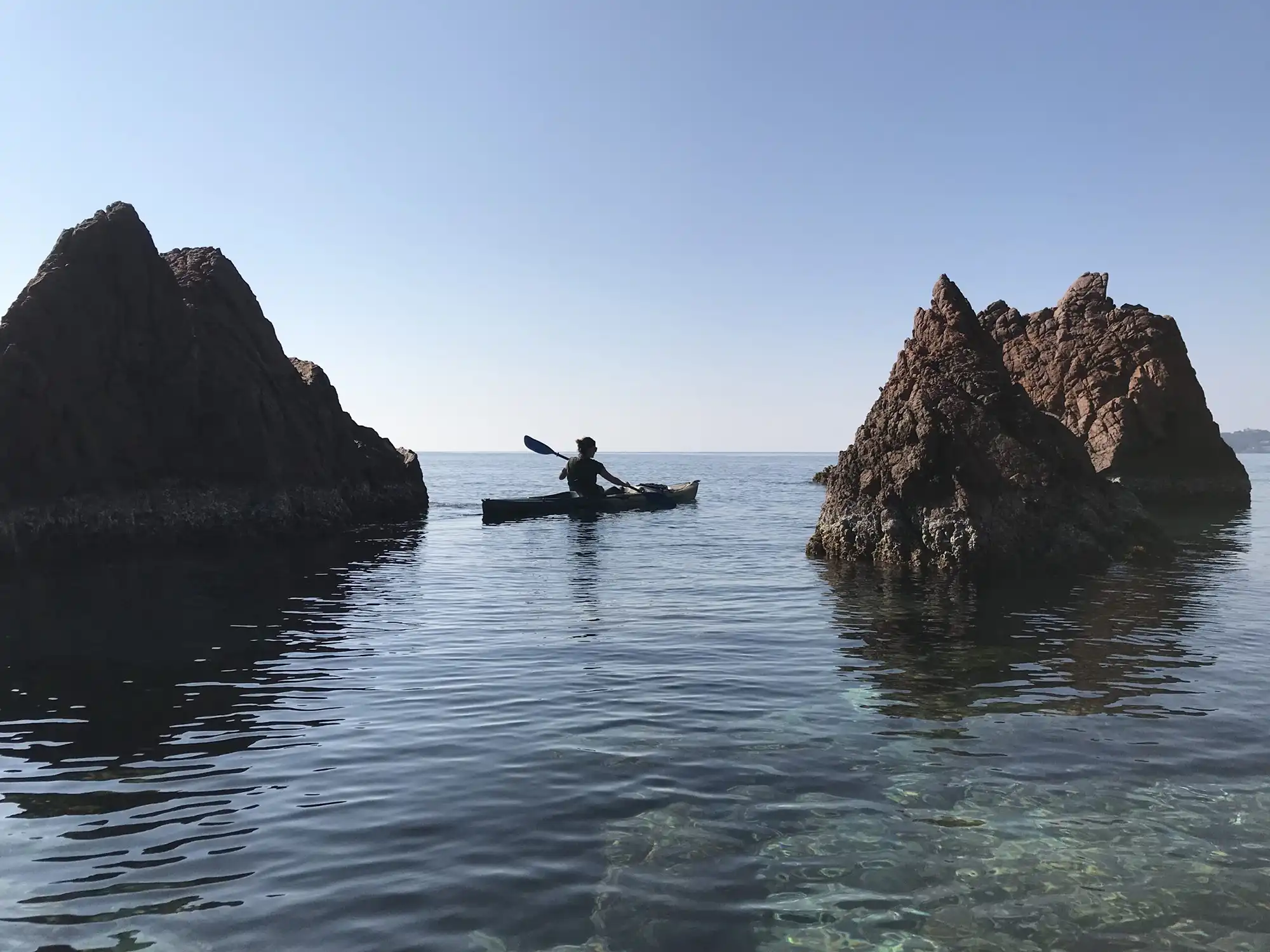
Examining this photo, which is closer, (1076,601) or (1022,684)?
(1022,684)

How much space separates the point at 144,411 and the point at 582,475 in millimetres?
18158

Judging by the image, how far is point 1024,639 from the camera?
13.5m

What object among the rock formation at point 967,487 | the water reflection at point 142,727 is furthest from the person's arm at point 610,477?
the water reflection at point 142,727

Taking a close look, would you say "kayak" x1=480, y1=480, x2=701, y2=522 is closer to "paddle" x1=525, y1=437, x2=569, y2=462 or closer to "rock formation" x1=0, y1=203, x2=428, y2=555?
"paddle" x1=525, y1=437, x2=569, y2=462

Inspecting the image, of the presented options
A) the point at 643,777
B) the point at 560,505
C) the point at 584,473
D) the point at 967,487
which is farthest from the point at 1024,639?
the point at 560,505

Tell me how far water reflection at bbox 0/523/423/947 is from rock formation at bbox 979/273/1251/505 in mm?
46204

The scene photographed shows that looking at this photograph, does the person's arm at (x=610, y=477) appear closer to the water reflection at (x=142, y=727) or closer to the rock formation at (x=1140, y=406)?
the water reflection at (x=142, y=727)

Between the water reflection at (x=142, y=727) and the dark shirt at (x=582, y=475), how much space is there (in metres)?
19.0

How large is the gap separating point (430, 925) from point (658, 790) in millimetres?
2606

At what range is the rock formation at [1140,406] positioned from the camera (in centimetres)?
4797

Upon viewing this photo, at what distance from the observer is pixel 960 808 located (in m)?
6.78

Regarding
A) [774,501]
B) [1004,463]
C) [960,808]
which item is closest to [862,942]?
[960,808]

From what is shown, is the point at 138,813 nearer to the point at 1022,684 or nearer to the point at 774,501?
the point at 1022,684

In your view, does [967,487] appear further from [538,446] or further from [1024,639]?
[538,446]
